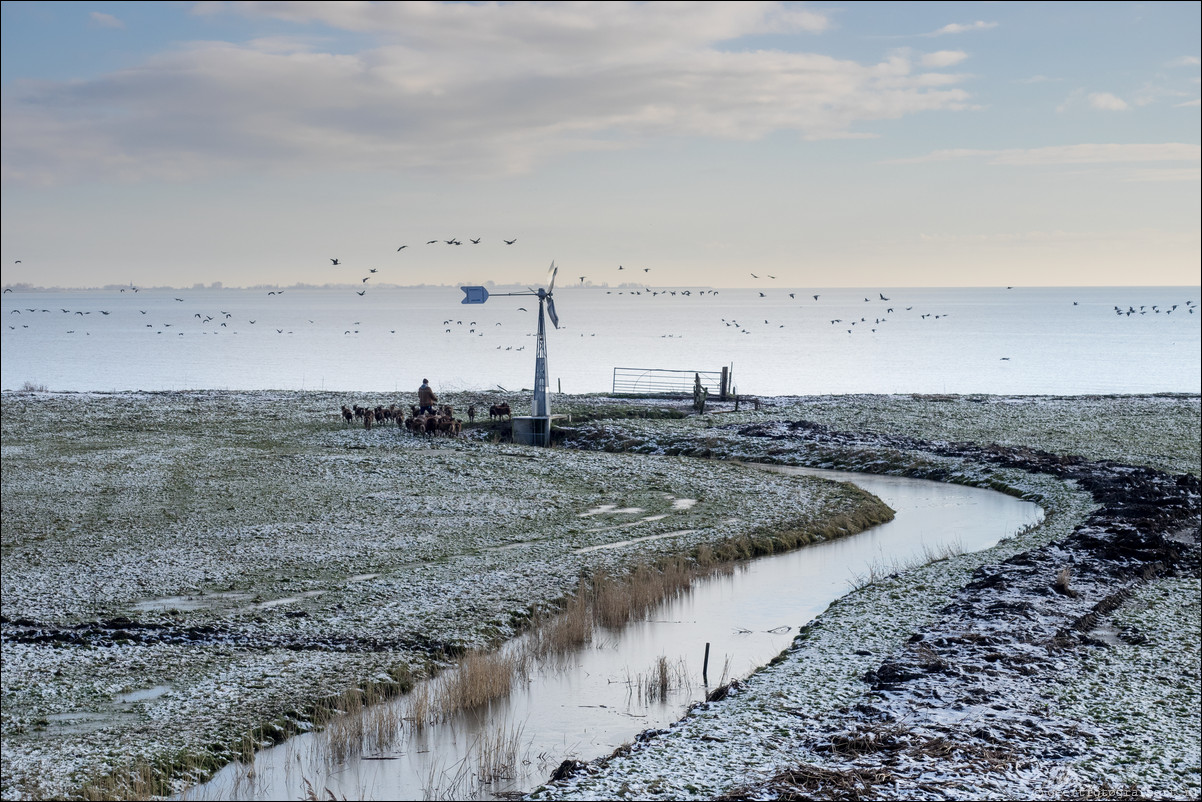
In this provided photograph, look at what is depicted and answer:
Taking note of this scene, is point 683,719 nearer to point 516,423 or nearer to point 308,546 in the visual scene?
point 308,546

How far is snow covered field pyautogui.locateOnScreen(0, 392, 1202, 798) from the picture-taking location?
13.5 meters

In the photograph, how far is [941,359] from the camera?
142 metres

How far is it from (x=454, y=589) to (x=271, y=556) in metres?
6.13

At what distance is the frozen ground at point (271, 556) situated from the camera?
15844 mm

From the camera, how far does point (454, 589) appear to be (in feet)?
74.0

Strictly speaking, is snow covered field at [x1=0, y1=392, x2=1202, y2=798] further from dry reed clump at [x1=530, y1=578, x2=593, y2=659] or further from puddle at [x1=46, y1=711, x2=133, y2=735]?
dry reed clump at [x1=530, y1=578, x2=593, y2=659]

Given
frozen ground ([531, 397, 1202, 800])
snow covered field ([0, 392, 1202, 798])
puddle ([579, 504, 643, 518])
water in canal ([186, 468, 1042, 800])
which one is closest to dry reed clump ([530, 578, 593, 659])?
water in canal ([186, 468, 1042, 800])

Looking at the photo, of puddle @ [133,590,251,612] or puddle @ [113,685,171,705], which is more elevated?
puddle @ [133,590,251,612]

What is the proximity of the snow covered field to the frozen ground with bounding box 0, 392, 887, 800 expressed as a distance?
0.09m

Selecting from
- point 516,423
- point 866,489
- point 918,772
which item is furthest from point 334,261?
point 918,772

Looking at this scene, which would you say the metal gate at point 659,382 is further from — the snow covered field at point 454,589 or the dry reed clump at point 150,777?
the dry reed clump at point 150,777

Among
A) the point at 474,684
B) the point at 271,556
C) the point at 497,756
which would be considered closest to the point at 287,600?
the point at 271,556

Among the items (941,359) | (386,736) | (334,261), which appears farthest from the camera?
(941,359)

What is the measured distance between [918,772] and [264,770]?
28.0ft
